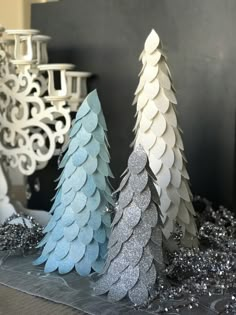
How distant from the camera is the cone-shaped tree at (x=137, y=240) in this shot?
574 millimetres

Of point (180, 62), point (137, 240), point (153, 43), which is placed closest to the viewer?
point (137, 240)

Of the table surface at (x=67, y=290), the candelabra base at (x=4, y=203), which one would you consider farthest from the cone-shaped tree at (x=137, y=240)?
the candelabra base at (x=4, y=203)

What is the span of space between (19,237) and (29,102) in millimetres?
247

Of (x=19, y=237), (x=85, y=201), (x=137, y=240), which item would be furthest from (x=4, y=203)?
(x=137, y=240)

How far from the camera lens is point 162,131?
69 cm

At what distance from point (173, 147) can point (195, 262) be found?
16 centimetres

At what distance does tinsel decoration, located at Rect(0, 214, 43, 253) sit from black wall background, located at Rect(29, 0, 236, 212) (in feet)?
0.65

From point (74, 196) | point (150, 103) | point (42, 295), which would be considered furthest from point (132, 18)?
point (42, 295)

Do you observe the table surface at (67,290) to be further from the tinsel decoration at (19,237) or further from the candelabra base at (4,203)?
the candelabra base at (4,203)

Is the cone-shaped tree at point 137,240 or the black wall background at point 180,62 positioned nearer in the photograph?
the cone-shaped tree at point 137,240

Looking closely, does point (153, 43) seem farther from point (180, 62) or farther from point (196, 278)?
point (196, 278)

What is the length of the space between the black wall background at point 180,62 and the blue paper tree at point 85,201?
0.20 metres

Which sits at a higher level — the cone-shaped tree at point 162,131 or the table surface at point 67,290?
the cone-shaped tree at point 162,131

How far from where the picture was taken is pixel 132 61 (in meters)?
0.87
